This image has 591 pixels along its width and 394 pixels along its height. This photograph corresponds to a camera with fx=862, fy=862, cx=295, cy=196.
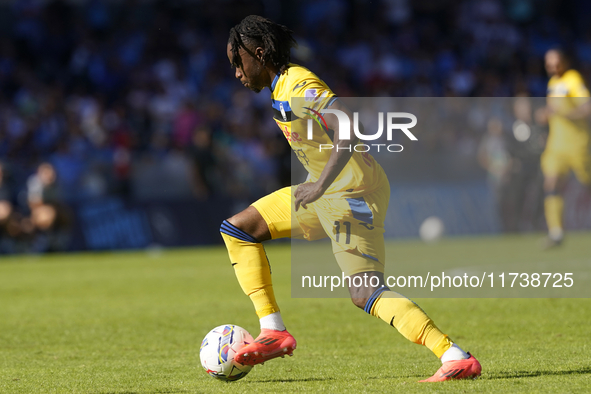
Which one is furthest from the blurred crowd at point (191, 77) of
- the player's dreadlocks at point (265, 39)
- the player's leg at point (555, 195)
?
the player's dreadlocks at point (265, 39)

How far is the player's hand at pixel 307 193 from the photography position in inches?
189

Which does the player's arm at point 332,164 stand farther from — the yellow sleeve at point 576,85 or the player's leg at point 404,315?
the yellow sleeve at point 576,85

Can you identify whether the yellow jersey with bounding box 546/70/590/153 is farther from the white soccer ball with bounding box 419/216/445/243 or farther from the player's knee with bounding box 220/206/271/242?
the player's knee with bounding box 220/206/271/242

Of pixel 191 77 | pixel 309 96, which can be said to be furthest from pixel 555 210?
pixel 191 77

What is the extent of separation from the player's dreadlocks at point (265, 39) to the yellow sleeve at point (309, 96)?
260 mm

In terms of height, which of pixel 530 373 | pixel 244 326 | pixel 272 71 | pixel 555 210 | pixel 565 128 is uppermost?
pixel 272 71

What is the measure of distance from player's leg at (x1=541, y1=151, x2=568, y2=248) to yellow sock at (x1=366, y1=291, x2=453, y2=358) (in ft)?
30.8

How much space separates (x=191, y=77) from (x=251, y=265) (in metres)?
16.5

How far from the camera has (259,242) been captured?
209 inches

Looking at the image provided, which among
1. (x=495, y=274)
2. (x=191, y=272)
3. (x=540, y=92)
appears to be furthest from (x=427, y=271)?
(x=540, y=92)

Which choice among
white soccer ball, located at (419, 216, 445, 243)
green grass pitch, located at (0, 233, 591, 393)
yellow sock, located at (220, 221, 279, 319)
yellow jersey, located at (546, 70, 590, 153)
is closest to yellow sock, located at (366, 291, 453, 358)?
green grass pitch, located at (0, 233, 591, 393)

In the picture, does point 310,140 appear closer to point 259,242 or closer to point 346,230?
point 346,230

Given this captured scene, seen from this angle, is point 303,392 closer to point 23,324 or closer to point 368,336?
point 368,336

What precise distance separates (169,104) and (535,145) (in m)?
8.36
